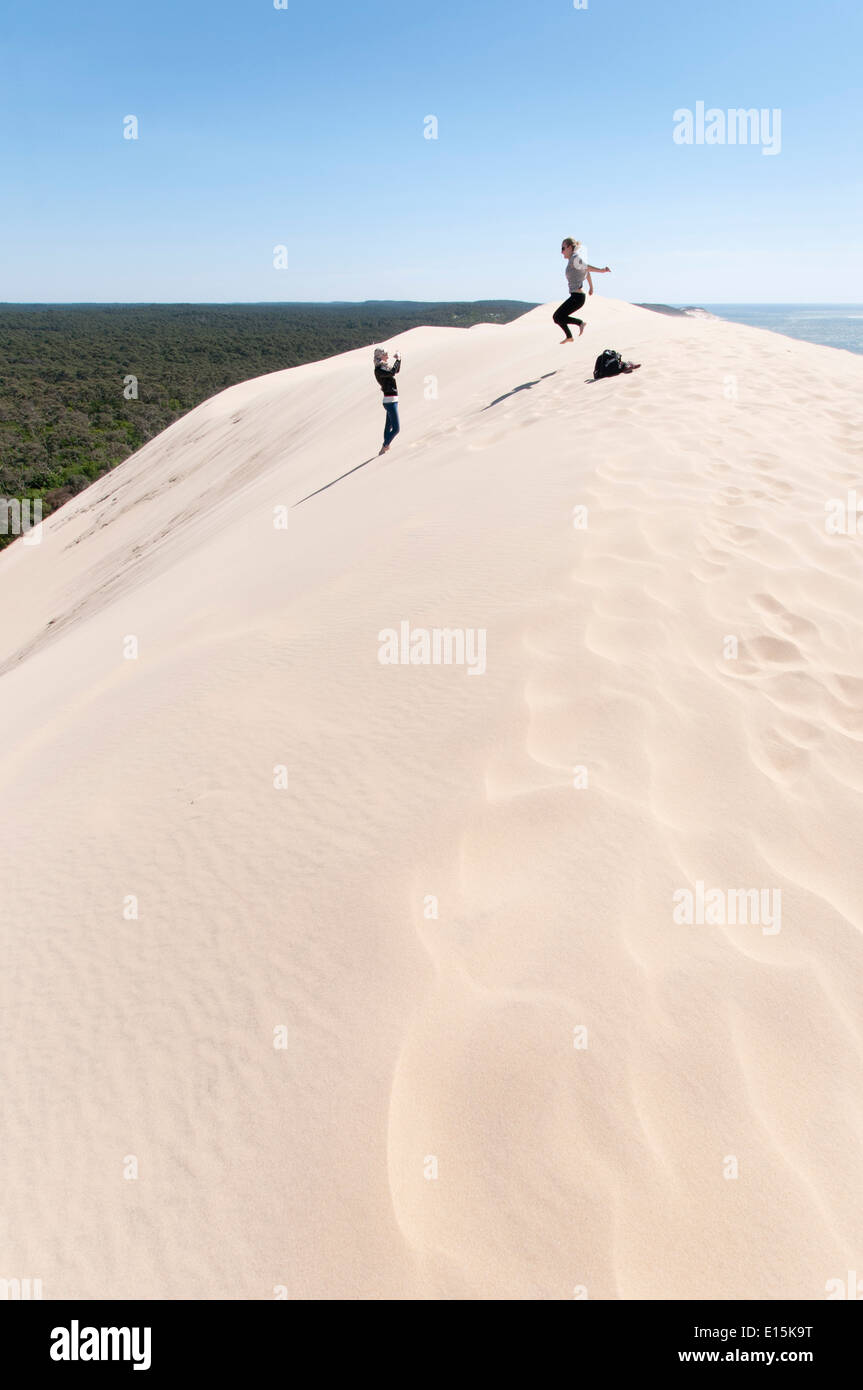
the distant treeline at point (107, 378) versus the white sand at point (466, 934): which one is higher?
the distant treeline at point (107, 378)

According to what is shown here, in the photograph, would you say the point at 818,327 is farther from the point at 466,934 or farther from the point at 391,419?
the point at 466,934

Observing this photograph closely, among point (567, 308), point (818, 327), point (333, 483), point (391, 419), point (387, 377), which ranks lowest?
point (333, 483)

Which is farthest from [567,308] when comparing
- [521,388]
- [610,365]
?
[610,365]

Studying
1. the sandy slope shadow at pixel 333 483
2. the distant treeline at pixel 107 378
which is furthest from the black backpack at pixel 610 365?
the distant treeline at pixel 107 378

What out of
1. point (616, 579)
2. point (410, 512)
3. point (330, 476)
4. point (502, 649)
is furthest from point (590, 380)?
point (502, 649)

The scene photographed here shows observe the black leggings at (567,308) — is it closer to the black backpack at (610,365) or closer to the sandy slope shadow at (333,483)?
the black backpack at (610,365)

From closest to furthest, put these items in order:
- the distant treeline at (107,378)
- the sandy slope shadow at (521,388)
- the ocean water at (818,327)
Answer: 1. the sandy slope shadow at (521,388)
2. the ocean water at (818,327)
3. the distant treeline at (107,378)
